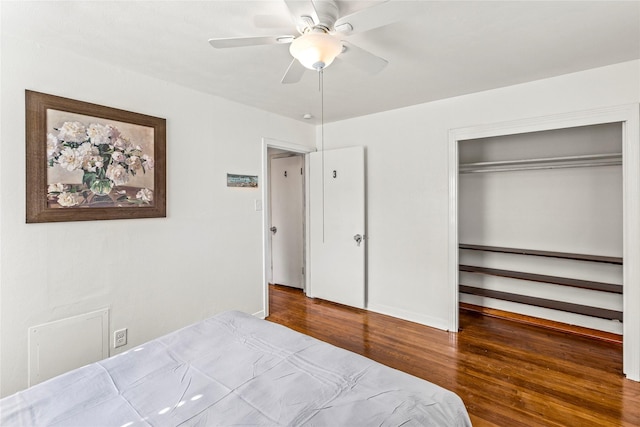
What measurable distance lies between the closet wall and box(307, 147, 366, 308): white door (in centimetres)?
124

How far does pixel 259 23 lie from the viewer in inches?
69.3

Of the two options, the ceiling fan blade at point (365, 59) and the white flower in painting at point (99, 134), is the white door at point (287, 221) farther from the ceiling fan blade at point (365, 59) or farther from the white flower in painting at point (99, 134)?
the ceiling fan blade at point (365, 59)

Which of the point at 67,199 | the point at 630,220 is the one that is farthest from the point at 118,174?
the point at 630,220

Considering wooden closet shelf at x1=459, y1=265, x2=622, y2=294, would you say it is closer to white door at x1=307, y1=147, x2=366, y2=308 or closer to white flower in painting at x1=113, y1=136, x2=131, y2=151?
white door at x1=307, y1=147, x2=366, y2=308

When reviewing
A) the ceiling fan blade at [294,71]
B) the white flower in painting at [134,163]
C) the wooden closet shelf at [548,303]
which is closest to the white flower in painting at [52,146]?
the white flower in painting at [134,163]

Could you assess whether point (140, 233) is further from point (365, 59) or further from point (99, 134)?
point (365, 59)

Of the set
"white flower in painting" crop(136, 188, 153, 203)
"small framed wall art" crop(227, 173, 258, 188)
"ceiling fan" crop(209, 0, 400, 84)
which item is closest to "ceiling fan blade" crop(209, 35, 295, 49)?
"ceiling fan" crop(209, 0, 400, 84)

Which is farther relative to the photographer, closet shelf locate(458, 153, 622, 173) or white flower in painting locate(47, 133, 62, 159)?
closet shelf locate(458, 153, 622, 173)

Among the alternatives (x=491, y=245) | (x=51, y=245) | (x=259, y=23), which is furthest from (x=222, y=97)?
(x=491, y=245)

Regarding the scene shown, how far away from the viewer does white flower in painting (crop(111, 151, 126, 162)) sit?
2.37 m

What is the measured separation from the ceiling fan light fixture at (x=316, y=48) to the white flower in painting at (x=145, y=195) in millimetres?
1711

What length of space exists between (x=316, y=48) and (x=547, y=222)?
320 centimetres

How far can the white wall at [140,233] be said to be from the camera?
1.96 metres

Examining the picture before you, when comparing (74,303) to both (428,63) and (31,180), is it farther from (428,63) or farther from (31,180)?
(428,63)
